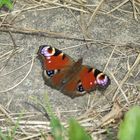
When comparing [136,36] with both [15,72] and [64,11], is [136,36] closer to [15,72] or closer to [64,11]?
[64,11]

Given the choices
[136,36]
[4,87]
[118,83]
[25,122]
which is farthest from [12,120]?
[136,36]

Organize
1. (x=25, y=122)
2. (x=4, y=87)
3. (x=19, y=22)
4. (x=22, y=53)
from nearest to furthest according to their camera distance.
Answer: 1. (x=25, y=122)
2. (x=4, y=87)
3. (x=22, y=53)
4. (x=19, y=22)

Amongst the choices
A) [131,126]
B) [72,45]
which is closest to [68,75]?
[72,45]

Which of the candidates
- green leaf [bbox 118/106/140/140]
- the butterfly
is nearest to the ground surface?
the butterfly

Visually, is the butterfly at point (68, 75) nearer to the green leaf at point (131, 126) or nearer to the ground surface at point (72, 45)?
the ground surface at point (72, 45)

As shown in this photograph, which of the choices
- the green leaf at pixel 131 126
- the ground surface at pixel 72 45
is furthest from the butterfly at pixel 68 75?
the green leaf at pixel 131 126

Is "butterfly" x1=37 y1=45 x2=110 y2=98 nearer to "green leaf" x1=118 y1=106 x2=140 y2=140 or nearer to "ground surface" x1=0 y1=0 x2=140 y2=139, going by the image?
"ground surface" x1=0 y1=0 x2=140 y2=139
